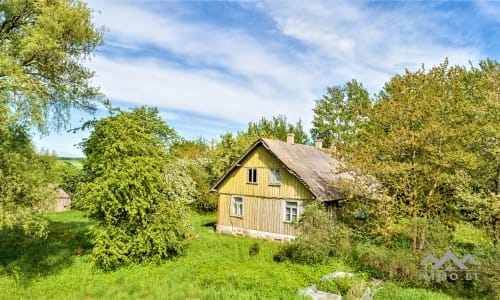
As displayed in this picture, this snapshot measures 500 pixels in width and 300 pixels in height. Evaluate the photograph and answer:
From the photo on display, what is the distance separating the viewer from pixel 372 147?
16891 millimetres

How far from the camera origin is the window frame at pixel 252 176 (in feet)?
76.2

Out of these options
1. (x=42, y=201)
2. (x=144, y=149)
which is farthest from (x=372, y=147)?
(x=42, y=201)

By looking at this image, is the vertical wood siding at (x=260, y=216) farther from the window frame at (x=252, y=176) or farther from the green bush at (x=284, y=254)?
the green bush at (x=284, y=254)

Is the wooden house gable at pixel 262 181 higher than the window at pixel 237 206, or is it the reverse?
the wooden house gable at pixel 262 181

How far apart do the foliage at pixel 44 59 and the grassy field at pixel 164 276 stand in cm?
634

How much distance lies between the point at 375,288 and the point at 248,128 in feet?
151

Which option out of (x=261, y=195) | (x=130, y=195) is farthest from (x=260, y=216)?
(x=130, y=195)

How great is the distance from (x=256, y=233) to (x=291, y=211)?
3.04 meters

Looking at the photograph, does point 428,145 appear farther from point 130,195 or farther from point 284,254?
point 130,195

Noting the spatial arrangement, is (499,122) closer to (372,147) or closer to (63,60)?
(372,147)
